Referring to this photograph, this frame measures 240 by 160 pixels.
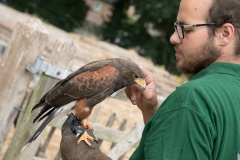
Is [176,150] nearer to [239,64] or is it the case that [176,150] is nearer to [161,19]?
[239,64]

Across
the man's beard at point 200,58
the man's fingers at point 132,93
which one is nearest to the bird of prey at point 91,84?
the man's fingers at point 132,93

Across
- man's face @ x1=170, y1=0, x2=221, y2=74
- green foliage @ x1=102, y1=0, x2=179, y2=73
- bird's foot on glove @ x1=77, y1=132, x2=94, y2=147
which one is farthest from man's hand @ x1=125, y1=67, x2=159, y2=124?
green foliage @ x1=102, y1=0, x2=179, y2=73

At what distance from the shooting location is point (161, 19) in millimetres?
30156

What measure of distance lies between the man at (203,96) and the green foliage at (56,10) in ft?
97.5

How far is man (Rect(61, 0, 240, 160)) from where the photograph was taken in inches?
79.2

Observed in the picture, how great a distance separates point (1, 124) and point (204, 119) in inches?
103

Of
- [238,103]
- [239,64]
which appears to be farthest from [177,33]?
[238,103]

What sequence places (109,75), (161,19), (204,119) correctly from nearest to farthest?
(204,119), (109,75), (161,19)

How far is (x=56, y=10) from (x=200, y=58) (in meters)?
31.0

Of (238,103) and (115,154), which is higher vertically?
(238,103)

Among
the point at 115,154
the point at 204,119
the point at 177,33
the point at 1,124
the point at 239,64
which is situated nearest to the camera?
the point at 204,119

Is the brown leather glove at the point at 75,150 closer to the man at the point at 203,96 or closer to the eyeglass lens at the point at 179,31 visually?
the man at the point at 203,96

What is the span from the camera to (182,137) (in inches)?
79.2

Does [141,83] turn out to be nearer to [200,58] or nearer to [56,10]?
[200,58]
